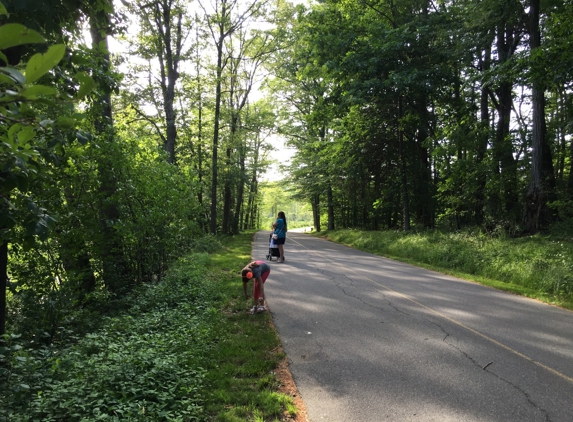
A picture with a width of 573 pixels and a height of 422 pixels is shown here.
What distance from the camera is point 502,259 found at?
1059 centimetres

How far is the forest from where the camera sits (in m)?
2.72

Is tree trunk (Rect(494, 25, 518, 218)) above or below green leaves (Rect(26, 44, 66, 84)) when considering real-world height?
above

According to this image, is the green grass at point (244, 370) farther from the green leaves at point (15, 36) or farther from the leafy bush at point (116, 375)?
the green leaves at point (15, 36)

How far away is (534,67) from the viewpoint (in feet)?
33.3

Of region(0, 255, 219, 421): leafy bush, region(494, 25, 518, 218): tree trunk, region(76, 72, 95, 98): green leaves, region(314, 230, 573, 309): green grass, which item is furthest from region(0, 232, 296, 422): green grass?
region(494, 25, 518, 218): tree trunk

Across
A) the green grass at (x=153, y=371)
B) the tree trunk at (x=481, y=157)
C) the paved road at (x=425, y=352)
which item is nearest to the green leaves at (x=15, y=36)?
the green grass at (x=153, y=371)

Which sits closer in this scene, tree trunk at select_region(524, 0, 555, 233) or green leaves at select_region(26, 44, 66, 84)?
green leaves at select_region(26, 44, 66, 84)

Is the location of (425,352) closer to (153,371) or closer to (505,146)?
(153,371)

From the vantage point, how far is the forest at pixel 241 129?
272cm

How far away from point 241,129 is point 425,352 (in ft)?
74.5

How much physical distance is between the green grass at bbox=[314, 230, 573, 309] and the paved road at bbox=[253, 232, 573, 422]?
0.99m

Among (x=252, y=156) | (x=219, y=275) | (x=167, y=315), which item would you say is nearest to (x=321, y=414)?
(x=167, y=315)

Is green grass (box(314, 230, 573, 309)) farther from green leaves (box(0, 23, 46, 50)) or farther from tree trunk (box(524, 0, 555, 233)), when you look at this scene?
green leaves (box(0, 23, 46, 50))

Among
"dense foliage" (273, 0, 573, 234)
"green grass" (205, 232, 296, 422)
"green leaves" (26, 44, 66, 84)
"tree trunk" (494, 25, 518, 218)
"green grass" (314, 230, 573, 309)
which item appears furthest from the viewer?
"tree trunk" (494, 25, 518, 218)
